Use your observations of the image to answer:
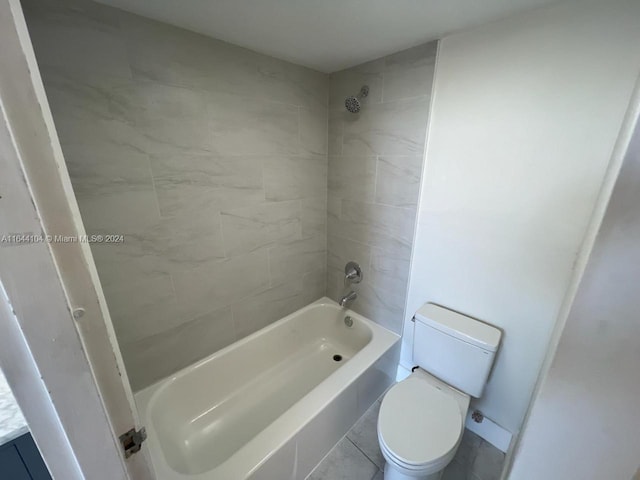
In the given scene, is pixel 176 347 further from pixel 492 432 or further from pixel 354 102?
pixel 492 432

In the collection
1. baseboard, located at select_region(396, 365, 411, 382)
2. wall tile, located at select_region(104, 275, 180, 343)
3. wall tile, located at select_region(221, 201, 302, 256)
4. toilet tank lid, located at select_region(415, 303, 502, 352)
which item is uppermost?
wall tile, located at select_region(221, 201, 302, 256)

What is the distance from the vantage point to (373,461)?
1379 mm

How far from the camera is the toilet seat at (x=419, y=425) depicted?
1025mm

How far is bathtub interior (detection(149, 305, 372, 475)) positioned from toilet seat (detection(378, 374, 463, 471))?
571 mm

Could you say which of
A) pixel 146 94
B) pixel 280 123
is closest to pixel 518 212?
pixel 280 123

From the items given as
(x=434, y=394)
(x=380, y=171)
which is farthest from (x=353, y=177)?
(x=434, y=394)

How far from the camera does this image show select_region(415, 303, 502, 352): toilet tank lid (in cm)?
125

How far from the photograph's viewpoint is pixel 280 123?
61.6 inches

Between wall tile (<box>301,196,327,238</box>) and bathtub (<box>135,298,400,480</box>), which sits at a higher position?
wall tile (<box>301,196,327,238</box>)

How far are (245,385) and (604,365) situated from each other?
186 centimetres

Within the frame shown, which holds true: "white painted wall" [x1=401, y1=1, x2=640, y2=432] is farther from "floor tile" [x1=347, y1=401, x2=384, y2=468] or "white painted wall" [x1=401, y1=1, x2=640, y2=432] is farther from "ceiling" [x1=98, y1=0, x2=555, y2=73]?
"floor tile" [x1=347, y1=401, x2=384, y2=468]

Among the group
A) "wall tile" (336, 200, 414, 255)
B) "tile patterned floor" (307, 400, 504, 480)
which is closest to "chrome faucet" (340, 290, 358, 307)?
"wall tile" (336, 200, 414, 255)

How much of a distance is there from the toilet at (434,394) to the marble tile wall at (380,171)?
32cm

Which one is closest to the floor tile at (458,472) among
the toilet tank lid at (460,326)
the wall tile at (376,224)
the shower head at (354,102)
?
the toilet tank lid at (460,326)
